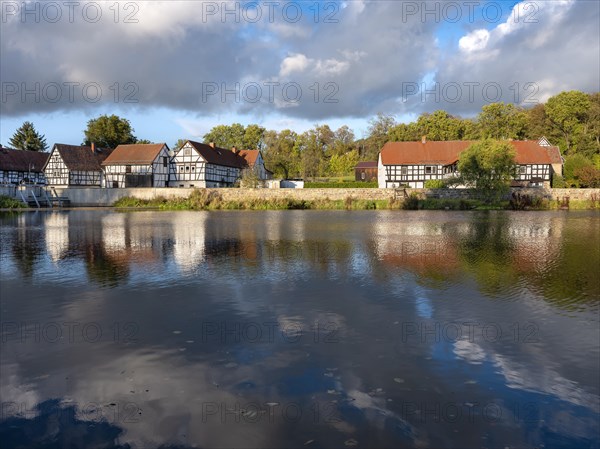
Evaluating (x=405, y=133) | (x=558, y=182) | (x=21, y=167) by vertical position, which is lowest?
(x=558, y=182)

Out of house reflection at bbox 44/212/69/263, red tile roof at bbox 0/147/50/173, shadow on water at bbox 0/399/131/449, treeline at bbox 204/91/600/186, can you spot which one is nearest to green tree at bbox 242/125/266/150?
treeline at bbox 204/91/600/186

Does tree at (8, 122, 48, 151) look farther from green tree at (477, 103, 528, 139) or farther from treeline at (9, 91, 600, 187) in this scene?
green tree at (477, 103, 528, 139)

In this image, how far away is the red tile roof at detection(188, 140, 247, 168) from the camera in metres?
76.2

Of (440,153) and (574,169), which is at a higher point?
(440,153)

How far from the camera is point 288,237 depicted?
2447cm

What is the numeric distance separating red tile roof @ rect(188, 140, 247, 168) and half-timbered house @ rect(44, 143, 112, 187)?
16.4m

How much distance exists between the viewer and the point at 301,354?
297 inches

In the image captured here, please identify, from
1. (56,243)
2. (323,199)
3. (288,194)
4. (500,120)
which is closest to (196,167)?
(288,194)

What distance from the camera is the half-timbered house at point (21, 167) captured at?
78.1 meters

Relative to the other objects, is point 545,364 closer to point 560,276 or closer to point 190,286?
point 560,276

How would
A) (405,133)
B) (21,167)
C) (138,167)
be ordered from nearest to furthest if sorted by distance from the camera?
(138,167) → (21,167) → (405,133)

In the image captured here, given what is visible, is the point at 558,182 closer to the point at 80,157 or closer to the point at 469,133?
the point at 469,133

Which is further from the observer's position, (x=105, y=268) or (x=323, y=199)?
(x=323, y=199)

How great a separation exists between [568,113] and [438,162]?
107 feet
